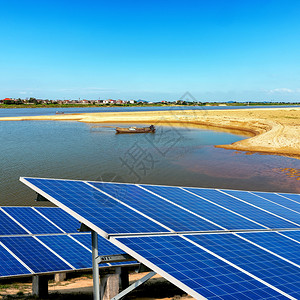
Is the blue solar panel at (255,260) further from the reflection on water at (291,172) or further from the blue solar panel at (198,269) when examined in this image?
the reflection on water at (291,172)

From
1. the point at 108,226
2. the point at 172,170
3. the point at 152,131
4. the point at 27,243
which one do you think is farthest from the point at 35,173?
the point at 152,131

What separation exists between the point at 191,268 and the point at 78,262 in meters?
6.55

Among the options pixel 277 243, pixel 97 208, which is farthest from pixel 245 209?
pixel 97 208

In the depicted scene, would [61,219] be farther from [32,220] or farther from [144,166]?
[144,166]

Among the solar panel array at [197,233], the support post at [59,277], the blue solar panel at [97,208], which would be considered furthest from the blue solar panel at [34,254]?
the blue solar panel at [97,208]

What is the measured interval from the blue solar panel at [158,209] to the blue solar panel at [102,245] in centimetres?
310

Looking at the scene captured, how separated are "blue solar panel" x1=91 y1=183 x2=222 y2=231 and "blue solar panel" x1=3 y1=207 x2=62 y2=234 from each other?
4905mm

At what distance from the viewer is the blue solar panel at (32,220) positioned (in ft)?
43.6

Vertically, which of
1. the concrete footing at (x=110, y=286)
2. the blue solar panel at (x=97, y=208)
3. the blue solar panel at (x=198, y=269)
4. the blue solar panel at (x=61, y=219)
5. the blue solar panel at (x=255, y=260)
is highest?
the blue solar panel at (x=97, y=208)

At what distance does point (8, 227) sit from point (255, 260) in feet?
33.1

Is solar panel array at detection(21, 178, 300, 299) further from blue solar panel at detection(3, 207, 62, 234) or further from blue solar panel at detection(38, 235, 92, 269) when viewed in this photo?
blue solar panel at detection(3, 207, 62, 234)

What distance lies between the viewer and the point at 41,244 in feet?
39.4

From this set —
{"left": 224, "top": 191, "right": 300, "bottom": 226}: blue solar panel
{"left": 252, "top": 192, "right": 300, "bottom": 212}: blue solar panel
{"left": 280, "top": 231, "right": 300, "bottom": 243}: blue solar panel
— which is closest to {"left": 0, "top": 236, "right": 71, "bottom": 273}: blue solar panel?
{"left": 224, "top": 191, "right": 300, "bottom": 226}: blue solar panel

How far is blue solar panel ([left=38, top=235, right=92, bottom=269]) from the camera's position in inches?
443
